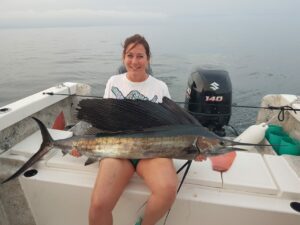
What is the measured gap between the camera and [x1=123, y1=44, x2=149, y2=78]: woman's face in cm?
210

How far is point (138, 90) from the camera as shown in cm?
216

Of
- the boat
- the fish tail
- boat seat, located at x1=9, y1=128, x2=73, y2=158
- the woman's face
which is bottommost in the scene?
the boat

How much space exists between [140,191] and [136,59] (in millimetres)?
948

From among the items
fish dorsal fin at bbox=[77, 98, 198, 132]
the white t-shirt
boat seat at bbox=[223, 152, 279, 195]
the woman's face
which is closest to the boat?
boat seat at bbox=[223, 152, 279, 195]

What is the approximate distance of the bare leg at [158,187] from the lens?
1.56 metres

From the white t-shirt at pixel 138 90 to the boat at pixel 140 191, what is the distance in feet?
1.76

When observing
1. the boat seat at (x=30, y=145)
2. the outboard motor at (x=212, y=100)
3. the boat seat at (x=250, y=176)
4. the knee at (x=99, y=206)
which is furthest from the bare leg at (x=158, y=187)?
the outboard motor at (x=212, y=100)

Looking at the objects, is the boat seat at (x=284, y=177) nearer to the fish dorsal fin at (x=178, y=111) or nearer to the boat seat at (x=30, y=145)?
the fish dorsal fin at (x=178, y=111)

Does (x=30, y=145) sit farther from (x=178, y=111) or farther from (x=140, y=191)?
(x=178, y=111)

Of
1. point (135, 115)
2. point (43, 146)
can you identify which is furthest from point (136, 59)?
point (43, 146)

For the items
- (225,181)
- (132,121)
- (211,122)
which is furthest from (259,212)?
(211,122)

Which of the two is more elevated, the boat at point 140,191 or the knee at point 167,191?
the knee at point 167,191

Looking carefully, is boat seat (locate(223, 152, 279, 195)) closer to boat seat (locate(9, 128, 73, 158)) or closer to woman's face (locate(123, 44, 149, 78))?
woman's face (locate(123, 44, 149, 78))

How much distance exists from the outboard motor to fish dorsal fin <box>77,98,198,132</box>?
45.3 inches
